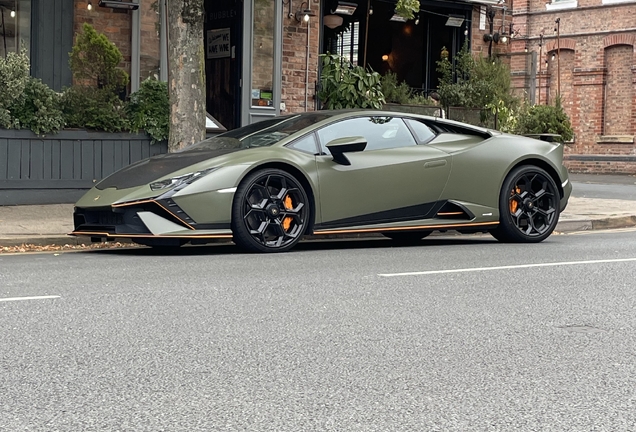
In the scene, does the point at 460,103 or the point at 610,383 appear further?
the point at 460,103

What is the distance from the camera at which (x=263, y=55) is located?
→ 1720 cm

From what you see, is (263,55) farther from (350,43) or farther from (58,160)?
(58,160)

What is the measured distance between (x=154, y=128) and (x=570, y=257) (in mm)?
7242

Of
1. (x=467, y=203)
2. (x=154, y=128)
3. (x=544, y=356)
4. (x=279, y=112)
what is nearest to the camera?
(x=544, y=356)

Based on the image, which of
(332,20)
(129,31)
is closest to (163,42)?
(129,31)

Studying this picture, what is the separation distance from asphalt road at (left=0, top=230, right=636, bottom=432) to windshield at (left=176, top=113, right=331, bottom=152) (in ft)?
4.77

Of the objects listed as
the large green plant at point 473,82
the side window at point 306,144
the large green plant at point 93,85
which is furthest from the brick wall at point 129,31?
the side window at point 306,144

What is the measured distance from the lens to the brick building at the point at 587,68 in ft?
102

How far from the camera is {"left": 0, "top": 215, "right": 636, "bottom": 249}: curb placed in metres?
9.99

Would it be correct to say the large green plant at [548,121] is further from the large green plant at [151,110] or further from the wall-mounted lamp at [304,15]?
the large green plant at [151,110]

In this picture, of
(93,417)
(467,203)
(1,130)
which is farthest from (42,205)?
(93,417)

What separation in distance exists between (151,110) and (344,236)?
4.41 m

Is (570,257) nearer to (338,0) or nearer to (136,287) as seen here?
(136,287)

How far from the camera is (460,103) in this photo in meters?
19.4
